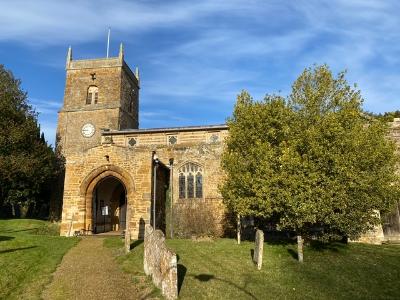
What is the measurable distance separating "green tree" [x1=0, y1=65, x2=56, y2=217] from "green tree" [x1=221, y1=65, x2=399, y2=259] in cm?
2068

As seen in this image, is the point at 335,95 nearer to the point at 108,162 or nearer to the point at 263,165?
the point at 263,165

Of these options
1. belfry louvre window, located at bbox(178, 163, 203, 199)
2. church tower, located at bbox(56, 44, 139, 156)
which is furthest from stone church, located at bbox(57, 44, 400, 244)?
church tower, located at bbox(56, 44, 139, 156)

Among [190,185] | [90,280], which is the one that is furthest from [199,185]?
[90,280]

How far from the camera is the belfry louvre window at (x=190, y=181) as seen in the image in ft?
85.8

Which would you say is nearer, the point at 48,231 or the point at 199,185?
the point at 48,231

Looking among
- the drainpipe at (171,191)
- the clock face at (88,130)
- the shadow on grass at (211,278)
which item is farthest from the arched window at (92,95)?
the shadow on grass at (211,278)

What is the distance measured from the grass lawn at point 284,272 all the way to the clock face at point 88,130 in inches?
869

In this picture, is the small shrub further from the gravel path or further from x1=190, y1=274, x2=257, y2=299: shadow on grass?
x1=190, y1=274, x2=257, y2=299: shadow on grass

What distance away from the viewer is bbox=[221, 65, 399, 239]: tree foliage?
1440 centimetres

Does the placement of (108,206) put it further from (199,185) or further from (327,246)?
(327,246)

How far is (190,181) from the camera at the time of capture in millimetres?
26531

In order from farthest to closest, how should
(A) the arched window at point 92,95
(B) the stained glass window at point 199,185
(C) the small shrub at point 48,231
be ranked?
(A) the arched window at point 92,95 → (B) the stained glass window at point 199,185 → (C) the small shrub at point 48,231

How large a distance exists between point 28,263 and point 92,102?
2753 centimetres

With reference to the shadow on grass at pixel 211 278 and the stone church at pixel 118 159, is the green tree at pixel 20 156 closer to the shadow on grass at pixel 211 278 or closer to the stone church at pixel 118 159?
the stone church at pixel 118 159
